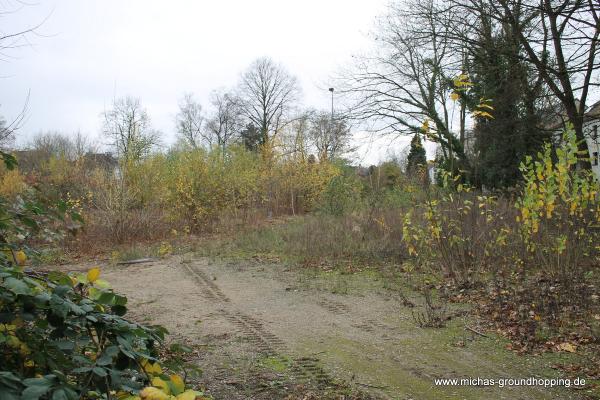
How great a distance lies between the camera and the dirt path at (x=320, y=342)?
3.47 metres

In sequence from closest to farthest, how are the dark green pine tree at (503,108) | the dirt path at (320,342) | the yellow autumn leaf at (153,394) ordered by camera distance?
the yellow autumn leaf at (153,394) → the dirt path at (320,342) → the dark green pine tree at (503,108)

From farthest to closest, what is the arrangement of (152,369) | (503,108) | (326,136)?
(326,136) < (503,108) < (152,369)

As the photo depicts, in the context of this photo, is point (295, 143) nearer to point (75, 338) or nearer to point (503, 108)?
point (503, 108)

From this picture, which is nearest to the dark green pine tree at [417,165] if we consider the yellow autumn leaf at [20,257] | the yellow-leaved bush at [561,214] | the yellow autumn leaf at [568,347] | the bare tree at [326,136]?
the yellow-leaved bush at [561,214]

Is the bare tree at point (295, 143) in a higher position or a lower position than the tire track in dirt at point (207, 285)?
higher

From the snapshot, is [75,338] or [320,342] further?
[320,342]

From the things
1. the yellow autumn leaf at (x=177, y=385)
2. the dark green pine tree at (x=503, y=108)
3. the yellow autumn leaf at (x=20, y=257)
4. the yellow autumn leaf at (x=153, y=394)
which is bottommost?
the yellow autumn leaf at (x=177, y=385)

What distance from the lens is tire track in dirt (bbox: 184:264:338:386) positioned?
368 centimetres

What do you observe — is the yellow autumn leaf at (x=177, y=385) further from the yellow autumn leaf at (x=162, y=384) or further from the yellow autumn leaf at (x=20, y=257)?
the yellow autumn leaf at (x=20, y=257)

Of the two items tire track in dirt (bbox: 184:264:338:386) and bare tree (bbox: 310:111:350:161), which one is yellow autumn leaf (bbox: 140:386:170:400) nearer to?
tire track in dirt (bbox: 184:264:338:386)

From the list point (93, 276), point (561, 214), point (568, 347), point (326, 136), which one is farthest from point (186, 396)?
point (326, 136)

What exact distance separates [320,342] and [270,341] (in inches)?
18.6

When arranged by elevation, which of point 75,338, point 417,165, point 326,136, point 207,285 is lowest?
point 207,285

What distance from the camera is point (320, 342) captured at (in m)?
4.50
